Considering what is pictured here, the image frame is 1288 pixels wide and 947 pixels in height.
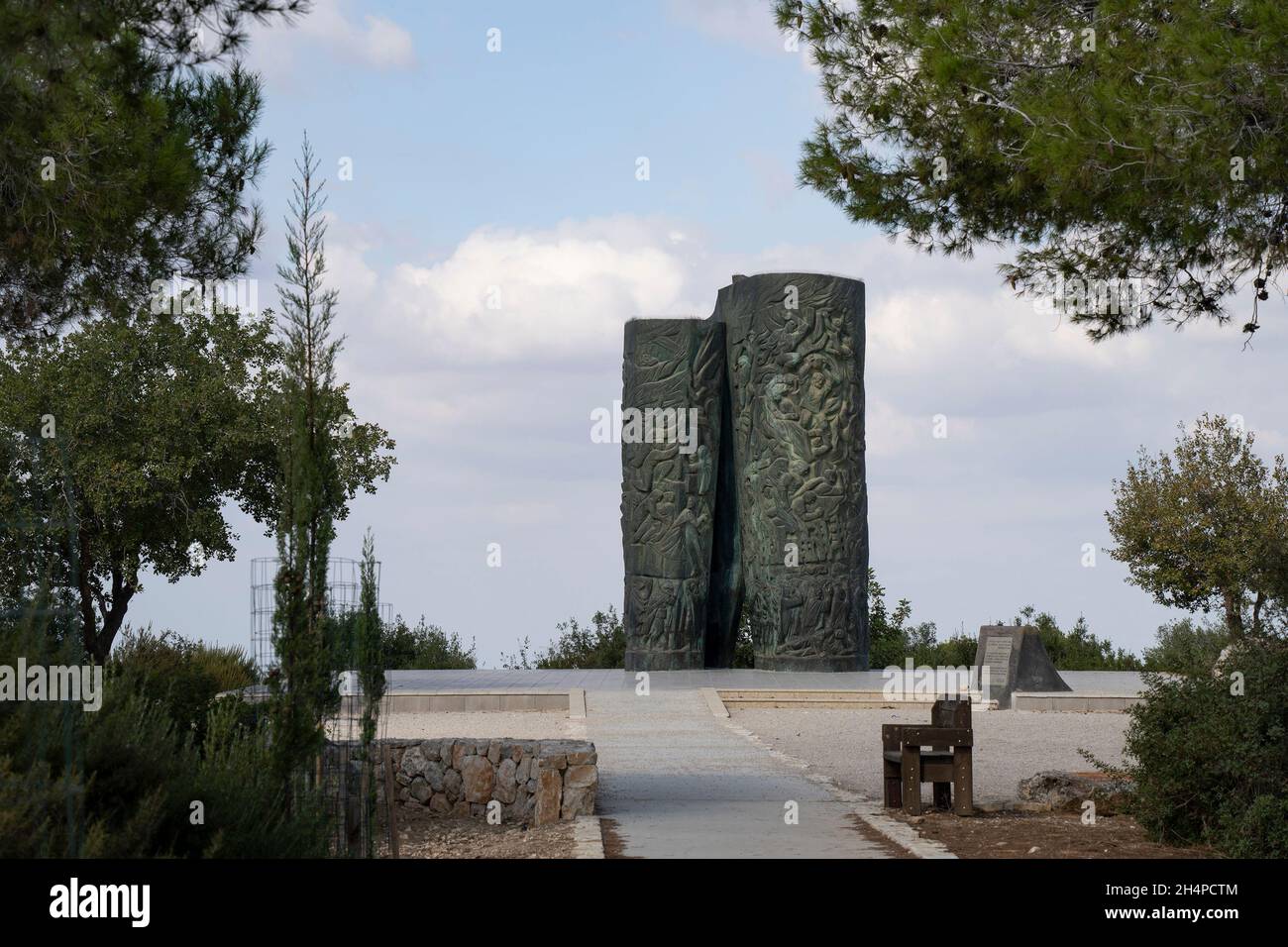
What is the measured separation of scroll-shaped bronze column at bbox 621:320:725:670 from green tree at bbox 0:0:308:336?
406 inches

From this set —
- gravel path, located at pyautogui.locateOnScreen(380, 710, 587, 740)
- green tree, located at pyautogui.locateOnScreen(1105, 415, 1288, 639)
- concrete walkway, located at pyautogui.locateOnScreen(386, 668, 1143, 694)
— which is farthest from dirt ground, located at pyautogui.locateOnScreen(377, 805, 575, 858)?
green tree, located at pyautogui.locateOnScreen(1105, 415, 1288, 639)

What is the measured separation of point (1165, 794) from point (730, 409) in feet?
43.1

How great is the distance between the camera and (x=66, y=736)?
218 inches

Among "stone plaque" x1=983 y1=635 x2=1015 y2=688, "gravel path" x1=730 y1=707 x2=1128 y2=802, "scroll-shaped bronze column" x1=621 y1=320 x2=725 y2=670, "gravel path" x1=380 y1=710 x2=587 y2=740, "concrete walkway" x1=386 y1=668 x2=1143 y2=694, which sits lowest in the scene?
"gravel path" x1=730 y1=707 x2=1128 y2=802

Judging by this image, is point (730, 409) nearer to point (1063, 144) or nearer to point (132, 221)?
point (132, 221)

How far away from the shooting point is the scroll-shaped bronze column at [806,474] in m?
19.7

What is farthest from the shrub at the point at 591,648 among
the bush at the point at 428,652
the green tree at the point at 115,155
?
the green tree at the point at 115,155

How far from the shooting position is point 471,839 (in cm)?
883

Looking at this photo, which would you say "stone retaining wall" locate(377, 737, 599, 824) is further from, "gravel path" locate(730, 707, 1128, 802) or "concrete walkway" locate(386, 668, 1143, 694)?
"concrete walkway" locate(386, 668, 1143, 694)

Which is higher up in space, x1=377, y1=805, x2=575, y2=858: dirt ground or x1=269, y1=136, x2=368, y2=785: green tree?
x1=269, y1=136, x2=368, y2=785: green tree

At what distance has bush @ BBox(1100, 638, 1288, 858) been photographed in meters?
7.87

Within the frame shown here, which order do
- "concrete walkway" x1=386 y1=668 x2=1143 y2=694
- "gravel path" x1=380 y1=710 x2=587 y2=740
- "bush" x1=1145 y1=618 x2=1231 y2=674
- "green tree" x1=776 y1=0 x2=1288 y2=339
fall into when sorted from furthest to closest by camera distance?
"concrete walkway" x1=386 y1=668 x2=1143 y2=694, "gravel path" x1=380 y1=710 x2=587 y2=740, "bush" x1=1145 y1=618 x2=1231 y2=674, "green tree" x1=776 y1=0 x2=1288 y2=339

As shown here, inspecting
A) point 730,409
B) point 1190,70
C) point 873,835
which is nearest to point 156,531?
point 730,409

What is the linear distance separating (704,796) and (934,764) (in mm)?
1630
